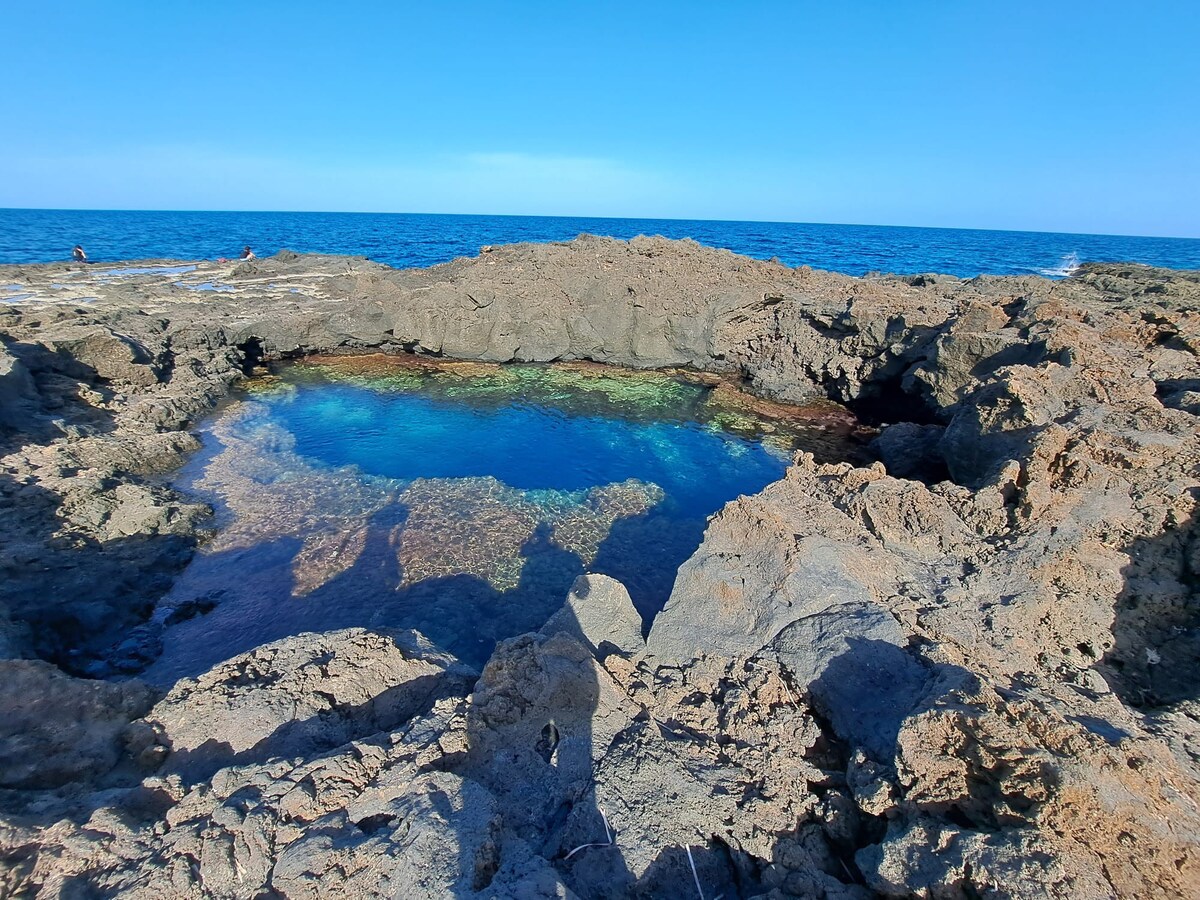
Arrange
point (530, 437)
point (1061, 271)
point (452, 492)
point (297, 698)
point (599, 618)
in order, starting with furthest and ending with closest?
point (1061, 271) → point (530, 437) → point (452, 492) → point (599, 618) → point (297, 698)

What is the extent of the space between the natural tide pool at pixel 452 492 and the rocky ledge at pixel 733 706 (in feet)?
3.13

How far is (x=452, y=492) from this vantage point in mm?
10852

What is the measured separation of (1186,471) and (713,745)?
5.75m

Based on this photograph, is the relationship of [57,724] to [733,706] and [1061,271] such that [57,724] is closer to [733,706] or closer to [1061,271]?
[733,706]

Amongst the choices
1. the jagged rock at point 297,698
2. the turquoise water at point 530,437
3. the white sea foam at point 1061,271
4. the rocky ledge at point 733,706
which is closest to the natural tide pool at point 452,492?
the turquoise water at point 530,437

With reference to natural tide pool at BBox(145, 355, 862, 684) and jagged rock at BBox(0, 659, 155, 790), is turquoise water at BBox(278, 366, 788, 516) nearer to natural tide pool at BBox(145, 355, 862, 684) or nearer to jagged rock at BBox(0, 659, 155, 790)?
natural tide pool at BBox(145, 355, 862, 684)

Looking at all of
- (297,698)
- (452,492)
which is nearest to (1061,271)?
(452,492)

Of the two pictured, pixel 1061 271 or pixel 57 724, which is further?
pixel 1061 271

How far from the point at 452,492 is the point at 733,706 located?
745 cm

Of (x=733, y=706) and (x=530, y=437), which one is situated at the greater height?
(x=733, y=706)

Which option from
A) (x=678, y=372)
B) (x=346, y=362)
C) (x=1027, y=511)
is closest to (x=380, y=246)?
(x=346, y=362)

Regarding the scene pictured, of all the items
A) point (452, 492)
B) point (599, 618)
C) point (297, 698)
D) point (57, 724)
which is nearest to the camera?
point (57, 724)

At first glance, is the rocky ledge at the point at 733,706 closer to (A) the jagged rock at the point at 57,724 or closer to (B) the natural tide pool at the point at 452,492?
(A) the jagged rock at the point at 57,724

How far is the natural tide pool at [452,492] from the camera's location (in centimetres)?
775
